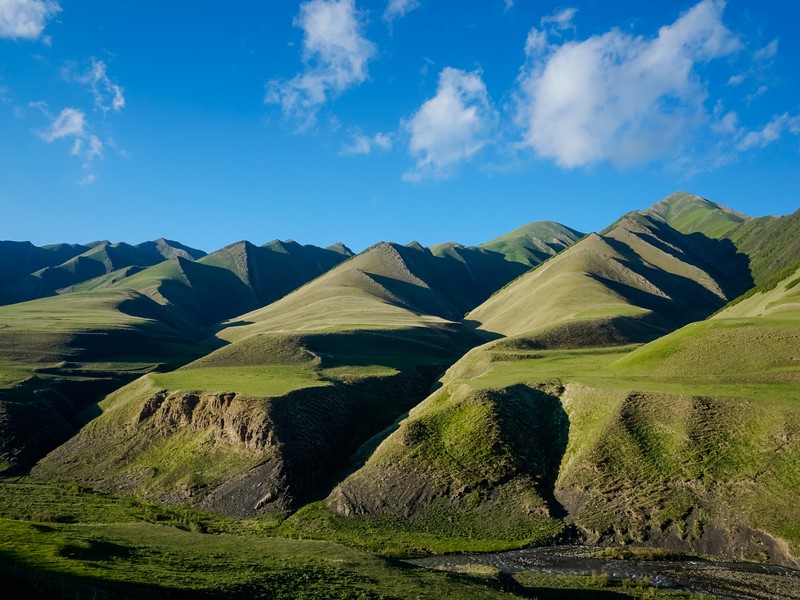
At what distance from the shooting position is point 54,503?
2322 inches

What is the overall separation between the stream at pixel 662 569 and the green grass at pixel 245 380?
1532 inches

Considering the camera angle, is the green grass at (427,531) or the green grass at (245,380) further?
the green grass at (245,380)

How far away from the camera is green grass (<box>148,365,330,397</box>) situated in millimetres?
79569

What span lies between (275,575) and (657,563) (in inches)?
1080

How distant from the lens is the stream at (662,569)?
123 ft

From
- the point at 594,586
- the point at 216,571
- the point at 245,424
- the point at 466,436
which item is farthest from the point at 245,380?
the point at 594,586

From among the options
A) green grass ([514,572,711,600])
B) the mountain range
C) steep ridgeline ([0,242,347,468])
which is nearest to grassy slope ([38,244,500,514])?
the mountain range

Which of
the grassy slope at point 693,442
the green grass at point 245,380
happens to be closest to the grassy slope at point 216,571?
the grassy slope at point 693,442

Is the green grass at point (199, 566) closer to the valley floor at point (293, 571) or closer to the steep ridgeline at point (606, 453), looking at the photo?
the valley floor at point (293, 571)

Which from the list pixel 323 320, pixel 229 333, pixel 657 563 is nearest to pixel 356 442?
pixel 657 563

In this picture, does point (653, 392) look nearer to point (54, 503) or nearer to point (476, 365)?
point (476, 365)

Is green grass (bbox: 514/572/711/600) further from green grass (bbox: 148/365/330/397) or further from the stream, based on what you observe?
green grass (bbox: 148/365/330/397)

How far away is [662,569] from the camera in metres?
41.8

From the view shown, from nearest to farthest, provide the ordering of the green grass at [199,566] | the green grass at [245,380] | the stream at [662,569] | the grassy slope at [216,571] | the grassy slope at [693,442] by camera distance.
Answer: the grassy slope at [216,571]
the green grass at [199,566]
the stream at [662,569]
the grassy slope at [693,442]
the green grass at [245,380]
